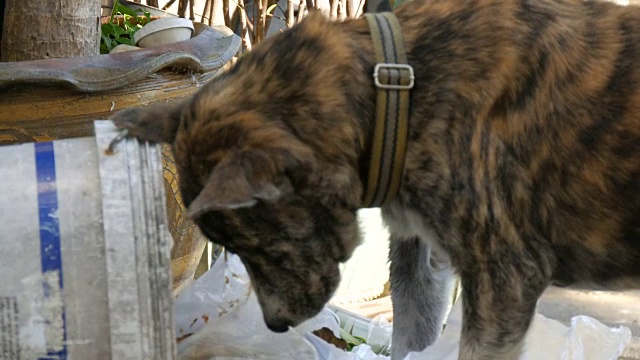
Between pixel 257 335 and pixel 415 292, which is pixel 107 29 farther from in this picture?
pixel 415 292

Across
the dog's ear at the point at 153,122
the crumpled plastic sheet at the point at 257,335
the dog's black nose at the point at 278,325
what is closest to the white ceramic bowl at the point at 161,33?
the crumpled plastic sheet at the point at 257,335

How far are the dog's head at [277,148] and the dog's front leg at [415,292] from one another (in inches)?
21.0

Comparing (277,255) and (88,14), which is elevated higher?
(88,14)

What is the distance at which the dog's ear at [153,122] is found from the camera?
2129 millimetres

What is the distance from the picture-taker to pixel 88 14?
2.99 meters

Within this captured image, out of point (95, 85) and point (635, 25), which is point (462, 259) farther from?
point (95, 85)

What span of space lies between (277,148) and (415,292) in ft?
2.99

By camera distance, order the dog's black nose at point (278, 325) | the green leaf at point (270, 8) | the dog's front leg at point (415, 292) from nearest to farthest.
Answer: the dog's black nose at point (278, 325) < the dog's front leg at point (415, 292) < the green leaf at point (270, 8)

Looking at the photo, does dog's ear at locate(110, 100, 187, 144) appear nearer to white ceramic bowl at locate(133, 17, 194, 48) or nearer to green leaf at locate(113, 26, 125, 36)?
white ceramic bowl at locate(133, 17, 194, 48)

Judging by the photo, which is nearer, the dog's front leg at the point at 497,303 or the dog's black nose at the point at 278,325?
the dog's front leg at the point at 497,303

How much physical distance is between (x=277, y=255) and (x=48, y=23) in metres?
1.26

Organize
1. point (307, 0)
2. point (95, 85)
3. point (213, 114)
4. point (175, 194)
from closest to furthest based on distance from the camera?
point (213, 114) < point (95, 85) < point (175, 194) < point (307, 0)

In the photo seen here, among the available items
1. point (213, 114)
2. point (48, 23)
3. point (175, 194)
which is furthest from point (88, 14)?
point (213, 114)

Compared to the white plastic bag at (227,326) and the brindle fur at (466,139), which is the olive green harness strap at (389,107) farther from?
the white plastic bag at (227,326)
